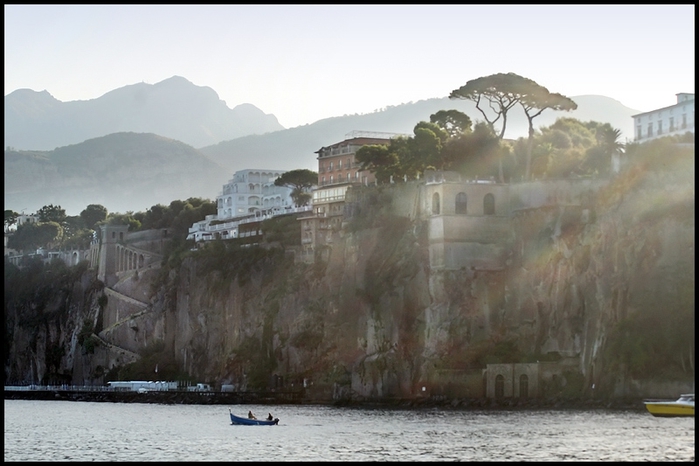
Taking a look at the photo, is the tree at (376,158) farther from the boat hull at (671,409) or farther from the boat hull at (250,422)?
the boat hull at (671,409)

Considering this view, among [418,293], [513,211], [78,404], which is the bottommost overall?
[78,404]

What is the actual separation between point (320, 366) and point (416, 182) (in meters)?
16.0

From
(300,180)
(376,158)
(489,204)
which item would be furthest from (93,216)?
(489,204)

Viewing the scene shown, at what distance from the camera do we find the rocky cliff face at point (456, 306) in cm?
7619

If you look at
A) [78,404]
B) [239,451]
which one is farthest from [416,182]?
[239,451]

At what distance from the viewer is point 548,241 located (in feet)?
279

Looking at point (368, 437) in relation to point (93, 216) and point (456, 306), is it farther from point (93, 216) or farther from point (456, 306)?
point (93, 216)

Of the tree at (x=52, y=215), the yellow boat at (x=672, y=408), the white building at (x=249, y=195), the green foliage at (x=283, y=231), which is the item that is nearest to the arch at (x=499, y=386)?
the yellow boat at (x=672, y=408)

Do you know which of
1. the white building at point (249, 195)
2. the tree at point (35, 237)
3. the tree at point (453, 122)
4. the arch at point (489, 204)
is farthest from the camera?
the tree at point (35, 237)

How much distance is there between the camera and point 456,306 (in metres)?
88.8

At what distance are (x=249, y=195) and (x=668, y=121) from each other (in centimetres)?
7183

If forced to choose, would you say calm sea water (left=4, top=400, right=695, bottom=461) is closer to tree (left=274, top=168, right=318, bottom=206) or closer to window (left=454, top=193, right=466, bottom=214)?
window (left=454, top=193, right=466, bottom=214)

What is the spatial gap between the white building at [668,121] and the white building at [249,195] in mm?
58952

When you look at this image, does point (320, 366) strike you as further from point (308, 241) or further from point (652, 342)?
point (652, 342)
